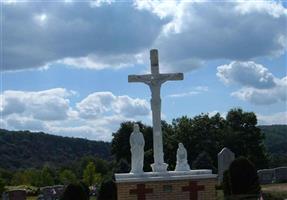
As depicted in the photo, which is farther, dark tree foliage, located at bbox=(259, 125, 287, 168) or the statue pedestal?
dark tree foliage, located at bbox=(259, 125, 287, 168)

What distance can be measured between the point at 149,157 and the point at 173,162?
731cm

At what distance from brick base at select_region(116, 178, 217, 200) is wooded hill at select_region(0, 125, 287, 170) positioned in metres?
110

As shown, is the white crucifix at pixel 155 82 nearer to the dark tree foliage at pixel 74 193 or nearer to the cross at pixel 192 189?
the cross at pixel 192 189

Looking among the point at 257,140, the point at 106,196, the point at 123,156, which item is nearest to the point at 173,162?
the point at 123,156

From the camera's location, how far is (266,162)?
67375mm

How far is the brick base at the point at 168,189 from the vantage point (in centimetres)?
1839

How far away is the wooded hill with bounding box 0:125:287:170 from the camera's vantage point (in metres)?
137

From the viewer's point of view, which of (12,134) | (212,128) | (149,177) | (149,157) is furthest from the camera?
(12,134)

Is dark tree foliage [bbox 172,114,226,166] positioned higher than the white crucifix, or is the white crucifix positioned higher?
dark tree foliage [bbox 172,114,226,166]

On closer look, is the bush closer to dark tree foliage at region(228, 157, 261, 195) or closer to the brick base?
the brick base

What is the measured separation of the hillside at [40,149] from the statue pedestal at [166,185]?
115562 mm

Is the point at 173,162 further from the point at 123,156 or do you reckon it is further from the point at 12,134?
the point at 12,134

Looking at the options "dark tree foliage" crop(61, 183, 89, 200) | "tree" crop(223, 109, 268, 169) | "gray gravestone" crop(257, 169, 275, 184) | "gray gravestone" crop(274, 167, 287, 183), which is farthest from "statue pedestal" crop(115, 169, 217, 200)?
"tree" crop(223, 109, 268, 169)

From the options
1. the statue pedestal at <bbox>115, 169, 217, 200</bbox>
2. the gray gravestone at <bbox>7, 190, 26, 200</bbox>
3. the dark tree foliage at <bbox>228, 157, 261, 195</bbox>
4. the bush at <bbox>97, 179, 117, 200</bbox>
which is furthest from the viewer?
the gray gravestone at <bbox>7, 190, 26, 200</bbox>
